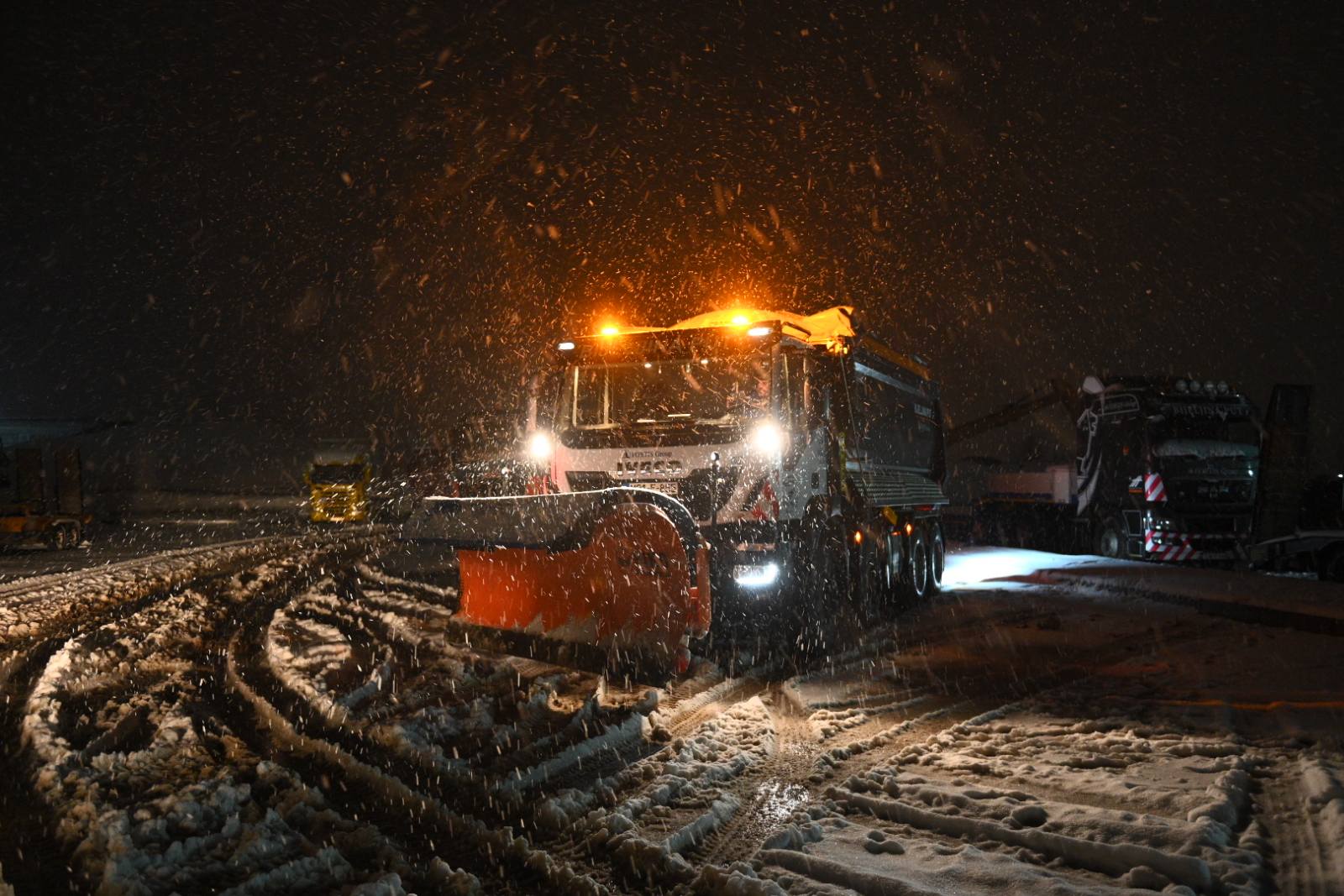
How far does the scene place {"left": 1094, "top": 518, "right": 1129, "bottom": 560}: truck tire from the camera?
1822 centimetres

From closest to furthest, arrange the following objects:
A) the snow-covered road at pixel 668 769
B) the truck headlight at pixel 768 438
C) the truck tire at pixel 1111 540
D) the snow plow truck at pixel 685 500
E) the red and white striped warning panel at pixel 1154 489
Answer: the snow-covered road at pixel 668 769
the snow plow truck at pixel 685 500
the truck headlight at pixel 768 438
the red and white striped warning panel at pixel 1154 489
the truck tire at pixel 1111 540

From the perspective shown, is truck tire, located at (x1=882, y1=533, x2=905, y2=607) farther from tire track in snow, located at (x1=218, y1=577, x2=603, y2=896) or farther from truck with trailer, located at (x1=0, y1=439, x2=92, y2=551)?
truck with trailer, located at (x1=0, y1=439, x2=92, y2=551)

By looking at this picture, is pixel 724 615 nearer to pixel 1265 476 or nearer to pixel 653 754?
pixel 653 754

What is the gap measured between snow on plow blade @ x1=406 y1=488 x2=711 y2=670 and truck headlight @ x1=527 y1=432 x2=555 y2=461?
5.35ft

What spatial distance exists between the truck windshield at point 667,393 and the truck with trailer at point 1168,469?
11.2 meters

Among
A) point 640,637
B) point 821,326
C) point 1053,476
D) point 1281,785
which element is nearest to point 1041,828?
point 1281,785

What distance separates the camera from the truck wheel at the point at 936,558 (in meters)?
13.9

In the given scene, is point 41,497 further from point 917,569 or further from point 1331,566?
point 1331,566

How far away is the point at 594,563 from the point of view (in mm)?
7887

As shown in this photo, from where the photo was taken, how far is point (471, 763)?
5051 millimetres

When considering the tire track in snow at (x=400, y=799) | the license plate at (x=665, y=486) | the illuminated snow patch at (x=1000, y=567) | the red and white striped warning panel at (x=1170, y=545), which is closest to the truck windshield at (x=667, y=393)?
the license plate at (x=665, y=486)

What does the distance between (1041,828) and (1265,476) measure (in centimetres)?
1521

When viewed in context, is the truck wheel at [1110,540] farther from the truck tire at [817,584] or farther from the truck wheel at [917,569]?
the truck tire at [817,584]

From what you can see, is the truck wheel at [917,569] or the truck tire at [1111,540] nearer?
the truck wheel at [917,569]
